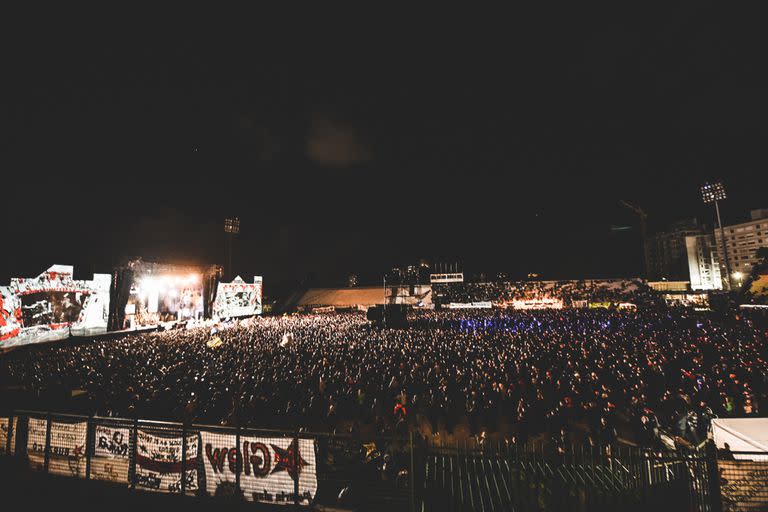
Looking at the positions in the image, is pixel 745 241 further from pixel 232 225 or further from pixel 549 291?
pixel 232 225

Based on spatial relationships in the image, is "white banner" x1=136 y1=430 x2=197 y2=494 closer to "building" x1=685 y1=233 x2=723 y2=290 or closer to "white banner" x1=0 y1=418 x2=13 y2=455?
"white banner" x1=0 y1=418 x2=13 y2=455

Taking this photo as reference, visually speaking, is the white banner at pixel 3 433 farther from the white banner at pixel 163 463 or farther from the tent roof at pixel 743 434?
the tent roof at pixel 743 434

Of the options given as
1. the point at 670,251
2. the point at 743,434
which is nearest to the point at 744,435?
the point at 743,434

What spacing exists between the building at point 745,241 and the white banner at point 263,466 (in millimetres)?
90862

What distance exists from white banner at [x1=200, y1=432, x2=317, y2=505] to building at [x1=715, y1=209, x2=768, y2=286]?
298 feet

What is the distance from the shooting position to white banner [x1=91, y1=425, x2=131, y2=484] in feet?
17.5

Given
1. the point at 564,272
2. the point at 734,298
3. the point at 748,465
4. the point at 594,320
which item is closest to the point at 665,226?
the point at 564,272

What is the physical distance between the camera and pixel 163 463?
16.8 ft

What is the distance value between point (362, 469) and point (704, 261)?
97.0 meters

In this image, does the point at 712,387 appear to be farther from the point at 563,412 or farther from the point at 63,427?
the point at 63,427

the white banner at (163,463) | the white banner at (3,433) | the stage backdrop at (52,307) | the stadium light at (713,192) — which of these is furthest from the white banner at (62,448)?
the stadium light at (713,192)

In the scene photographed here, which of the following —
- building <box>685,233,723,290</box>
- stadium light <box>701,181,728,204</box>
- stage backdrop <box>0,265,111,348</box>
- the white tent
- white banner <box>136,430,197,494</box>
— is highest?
stadium light <box>701,181,728,204</box>

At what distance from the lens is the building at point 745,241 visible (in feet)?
215

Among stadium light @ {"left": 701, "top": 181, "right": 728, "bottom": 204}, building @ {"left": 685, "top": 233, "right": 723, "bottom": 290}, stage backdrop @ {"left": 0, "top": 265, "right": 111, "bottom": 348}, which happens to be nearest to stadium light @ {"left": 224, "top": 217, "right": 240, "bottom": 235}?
stage backdrop @ {"left": 0, "top": 265, "right": 111, "bottom": 348}
